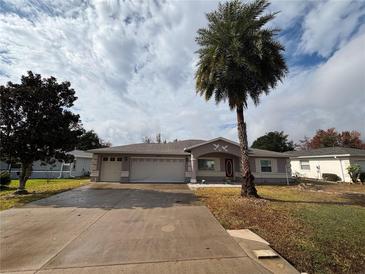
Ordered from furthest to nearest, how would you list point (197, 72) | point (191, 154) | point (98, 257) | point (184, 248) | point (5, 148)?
1. point (191, 154)
2. point (197, 72)
3. point (5, 148)
4. point (184, 248)
5. point (98, 257)

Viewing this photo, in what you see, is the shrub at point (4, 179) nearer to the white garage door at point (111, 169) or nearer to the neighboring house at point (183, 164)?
the neighboring house at point (183, 164)

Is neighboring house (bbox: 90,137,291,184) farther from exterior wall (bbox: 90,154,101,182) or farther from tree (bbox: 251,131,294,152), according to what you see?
tree (bbox: 251,131,294,152)

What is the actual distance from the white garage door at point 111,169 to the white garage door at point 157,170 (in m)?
1.29

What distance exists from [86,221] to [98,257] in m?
3.20

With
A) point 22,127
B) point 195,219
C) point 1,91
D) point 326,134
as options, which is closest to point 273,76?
point 195,219

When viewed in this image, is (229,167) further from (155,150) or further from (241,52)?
(241,52)

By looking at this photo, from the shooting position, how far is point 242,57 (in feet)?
37.3

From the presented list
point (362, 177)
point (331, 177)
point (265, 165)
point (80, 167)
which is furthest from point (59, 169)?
point (362, 177)

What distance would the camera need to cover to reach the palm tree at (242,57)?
1157 cm

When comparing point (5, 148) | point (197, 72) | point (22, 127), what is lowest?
point (5, 148)

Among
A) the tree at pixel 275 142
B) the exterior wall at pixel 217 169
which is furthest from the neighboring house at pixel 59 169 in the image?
the tree at pixel 275 142

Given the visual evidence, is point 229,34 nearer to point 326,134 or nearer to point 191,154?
point 191,154

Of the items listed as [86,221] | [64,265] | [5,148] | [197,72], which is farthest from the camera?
[197,72]

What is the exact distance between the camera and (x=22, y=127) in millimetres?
12172
